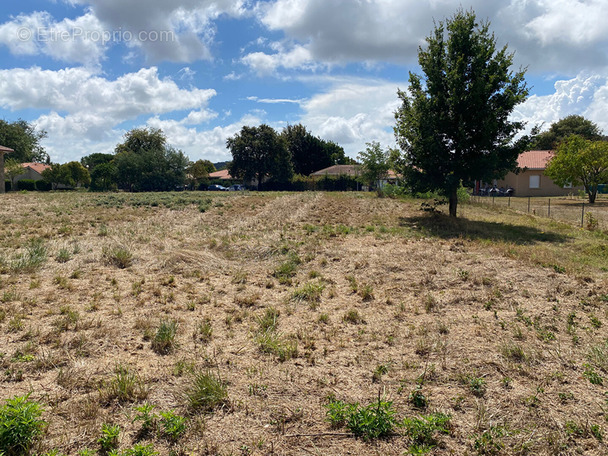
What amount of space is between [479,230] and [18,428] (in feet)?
53.2

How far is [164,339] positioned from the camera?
18.7 ft

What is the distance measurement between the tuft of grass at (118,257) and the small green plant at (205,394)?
6.56 metres

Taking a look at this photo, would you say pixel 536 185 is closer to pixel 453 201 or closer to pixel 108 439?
pixel 453 201

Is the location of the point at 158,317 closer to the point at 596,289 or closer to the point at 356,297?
the point at 356,297

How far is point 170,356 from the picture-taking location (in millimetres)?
5379

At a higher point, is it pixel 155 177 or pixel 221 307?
pixel 155 177

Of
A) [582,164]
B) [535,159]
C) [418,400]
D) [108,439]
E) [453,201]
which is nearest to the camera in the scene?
[108,439]

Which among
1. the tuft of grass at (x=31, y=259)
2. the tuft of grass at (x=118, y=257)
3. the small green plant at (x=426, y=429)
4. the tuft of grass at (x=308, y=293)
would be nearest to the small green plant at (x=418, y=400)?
the small green plant at (x=426, y=429)

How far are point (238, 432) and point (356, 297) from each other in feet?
15.1

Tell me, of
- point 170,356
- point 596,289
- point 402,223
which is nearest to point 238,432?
point 170,356

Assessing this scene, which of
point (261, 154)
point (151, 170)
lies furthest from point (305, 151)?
point (151, 170)

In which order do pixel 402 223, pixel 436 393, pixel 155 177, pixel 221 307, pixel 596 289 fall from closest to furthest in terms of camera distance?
pixel 436 393 → pixel 221 307 → pixel 596 289 → pixel 402 223 → pixel 155 177

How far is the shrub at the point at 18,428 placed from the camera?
334 cm

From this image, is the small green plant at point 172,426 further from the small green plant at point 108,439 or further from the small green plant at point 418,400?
the small green plant at point 418,400
